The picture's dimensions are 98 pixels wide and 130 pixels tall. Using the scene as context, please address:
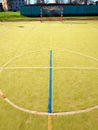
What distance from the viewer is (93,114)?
5.19 metres

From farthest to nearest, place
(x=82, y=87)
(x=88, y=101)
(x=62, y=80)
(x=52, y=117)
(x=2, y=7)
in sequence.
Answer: (x=2, y=7)
(x=62, y=80)
(x=82, y=87)
(x=88, y=101)
(x=52, y=117)

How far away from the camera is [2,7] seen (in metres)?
84.3

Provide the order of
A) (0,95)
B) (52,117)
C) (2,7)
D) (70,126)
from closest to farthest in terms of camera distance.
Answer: (70,126) < (52,117) < (0,95) < (2,7)

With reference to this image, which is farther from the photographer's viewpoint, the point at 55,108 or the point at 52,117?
the point at 55,108

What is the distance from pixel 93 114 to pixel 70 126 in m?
0.88

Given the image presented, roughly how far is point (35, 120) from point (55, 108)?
2.61 feet

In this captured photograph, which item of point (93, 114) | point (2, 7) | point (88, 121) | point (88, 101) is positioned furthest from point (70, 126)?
point (2, 7)

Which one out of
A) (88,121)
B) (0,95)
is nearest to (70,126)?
(88,121)

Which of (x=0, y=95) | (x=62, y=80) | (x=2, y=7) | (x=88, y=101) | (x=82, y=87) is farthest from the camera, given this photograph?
(x=2, y=7)

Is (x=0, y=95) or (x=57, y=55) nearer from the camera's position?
(x=0, y=95)

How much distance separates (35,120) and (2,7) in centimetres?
8706

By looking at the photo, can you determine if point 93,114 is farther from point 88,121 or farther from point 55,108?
point 55,108

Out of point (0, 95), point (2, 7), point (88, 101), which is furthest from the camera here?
point (2, 7)

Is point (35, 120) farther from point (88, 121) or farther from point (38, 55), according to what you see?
point (38, 55)
